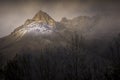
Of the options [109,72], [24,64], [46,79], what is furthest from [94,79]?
[109,72]

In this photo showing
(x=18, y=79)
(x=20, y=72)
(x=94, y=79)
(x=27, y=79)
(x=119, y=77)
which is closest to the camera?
(x=119, y=77)

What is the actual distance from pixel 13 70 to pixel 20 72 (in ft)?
42.7

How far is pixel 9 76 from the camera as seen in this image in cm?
14062

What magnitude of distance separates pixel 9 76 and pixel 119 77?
273ft

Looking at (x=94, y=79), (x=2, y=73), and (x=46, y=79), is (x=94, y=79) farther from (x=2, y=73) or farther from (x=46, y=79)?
(x=2, y=73)

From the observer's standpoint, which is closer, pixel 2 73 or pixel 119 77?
pixel 119 77

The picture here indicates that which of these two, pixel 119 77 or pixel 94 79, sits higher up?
pixel 119 77

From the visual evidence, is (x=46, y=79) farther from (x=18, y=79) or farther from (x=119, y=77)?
(x=119, y=77)

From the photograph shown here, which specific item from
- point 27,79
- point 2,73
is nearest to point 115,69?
point 2,73

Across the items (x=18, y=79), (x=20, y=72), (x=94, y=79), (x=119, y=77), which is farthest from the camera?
(x=94, y=79)

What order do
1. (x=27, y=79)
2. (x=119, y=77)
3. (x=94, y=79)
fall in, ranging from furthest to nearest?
(x=94, y=79), (x=27, y=79), (x=119, y=77)

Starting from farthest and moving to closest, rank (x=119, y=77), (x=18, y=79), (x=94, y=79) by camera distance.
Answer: (x=94, y=79) → (x=18, y=79) → (x=119, y=77)

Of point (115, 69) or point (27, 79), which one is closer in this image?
point (115, 69)

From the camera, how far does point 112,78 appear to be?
80.1 meters
